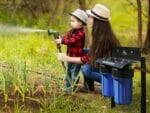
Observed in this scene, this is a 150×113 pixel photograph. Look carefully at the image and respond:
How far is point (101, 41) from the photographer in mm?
6312

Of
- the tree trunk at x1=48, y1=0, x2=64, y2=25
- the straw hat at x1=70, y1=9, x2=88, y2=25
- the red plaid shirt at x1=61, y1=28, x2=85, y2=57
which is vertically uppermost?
the tree trunk at x1=48, y1=0, x2=64, y2=25

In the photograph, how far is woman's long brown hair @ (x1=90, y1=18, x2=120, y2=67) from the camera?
6.30 meters

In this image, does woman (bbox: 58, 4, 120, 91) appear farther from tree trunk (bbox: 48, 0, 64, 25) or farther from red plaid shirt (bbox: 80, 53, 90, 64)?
tree trunk (bbox: 48, 0, 64, 25)

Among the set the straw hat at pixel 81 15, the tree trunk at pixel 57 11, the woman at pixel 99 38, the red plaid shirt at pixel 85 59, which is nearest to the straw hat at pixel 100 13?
the woman at pixel 99 38

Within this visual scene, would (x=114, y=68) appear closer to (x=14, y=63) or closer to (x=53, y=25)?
(x=14, y=63)

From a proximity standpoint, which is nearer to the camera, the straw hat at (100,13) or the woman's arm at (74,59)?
the straw hat at (100,13)

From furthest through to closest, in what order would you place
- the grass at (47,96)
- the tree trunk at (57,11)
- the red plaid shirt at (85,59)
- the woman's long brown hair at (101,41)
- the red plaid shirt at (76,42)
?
the tree trunk at (57,11)
the red plaid shirt at (76,42)
the red plaid shirt at (85,59)
the woman's long brown hair at (101,41)
the grass at (47,96)

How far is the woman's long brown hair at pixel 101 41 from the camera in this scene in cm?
630

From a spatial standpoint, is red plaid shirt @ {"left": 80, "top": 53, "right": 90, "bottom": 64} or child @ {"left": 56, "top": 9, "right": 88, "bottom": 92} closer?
red plaid shirt @ {"left": 80, "top": 53, "right": 90, "bottom": 64}

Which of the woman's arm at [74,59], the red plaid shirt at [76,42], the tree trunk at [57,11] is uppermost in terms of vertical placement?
the tree trunk at [57,11]

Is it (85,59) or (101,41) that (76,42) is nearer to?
(85,59)

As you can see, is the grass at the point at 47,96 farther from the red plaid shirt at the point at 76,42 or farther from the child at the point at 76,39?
the red plaid shirt at the point at 76,42

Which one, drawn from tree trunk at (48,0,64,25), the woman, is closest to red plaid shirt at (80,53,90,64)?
the woman

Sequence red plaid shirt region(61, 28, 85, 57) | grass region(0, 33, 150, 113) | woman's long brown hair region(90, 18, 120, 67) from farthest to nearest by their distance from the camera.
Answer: red plaid shirt region(61, 28, 85, 57)
woman's long brown hair region(90, 18, 120, 67)
grass region(0, 33, 150, 113)
